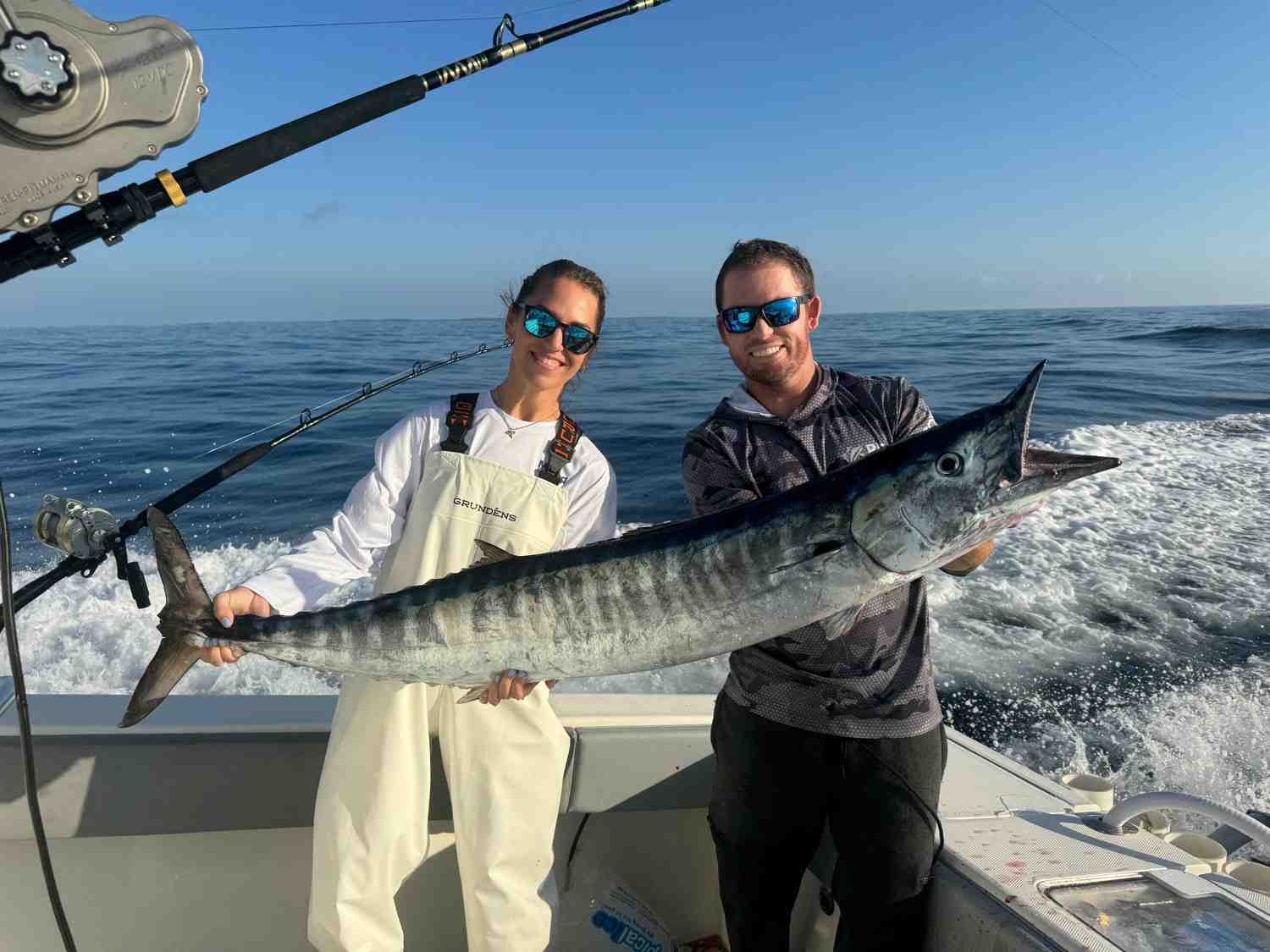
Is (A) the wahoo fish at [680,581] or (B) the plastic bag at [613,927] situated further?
(B) the plastic bag at [613,927]

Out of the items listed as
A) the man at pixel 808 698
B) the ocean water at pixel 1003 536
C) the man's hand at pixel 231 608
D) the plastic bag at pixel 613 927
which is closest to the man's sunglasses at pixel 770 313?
the man at pixel 808 698

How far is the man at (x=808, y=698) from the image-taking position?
2230 mm

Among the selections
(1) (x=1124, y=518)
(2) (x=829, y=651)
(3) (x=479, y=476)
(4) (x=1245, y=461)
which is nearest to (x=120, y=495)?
(3) (x=479, y=476)

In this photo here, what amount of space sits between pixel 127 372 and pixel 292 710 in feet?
58.3

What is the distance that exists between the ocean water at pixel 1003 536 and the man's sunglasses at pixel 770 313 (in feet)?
9.16

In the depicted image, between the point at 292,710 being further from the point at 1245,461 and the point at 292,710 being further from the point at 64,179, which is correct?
the point at 1245,461

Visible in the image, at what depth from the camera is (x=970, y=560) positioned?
2262 mm

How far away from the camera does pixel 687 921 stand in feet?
10.3

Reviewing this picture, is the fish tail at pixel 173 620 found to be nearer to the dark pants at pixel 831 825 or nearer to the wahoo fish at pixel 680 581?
the wahoo fish at pixel 680 581

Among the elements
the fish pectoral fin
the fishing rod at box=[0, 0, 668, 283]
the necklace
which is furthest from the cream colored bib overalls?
the fishing rod at box=[0, 0, 668, 283]

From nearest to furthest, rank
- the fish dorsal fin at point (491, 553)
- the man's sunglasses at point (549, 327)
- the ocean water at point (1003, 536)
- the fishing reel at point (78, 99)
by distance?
the fishing reel at point (78, 99), the fish dorsal fin at point (491, 553), the man's sunglasses at point (549, 327), the ocean water at point (1003, 536)

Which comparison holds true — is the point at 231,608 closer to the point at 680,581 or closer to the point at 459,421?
the point at 459,421

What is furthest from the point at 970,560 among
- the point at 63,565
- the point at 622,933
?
the point at 63,565

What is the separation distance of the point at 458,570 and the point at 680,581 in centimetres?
77
